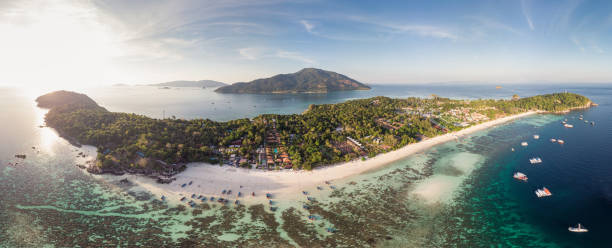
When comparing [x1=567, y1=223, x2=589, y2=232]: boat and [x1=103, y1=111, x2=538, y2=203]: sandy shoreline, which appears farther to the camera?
[x1=103, y1=111, x2=538, y2=203]: sandy shoreline

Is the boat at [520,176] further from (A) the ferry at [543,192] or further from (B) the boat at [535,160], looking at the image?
(B) the boat at [535,160]

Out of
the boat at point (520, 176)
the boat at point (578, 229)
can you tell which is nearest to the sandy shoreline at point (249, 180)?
the boat at point (520, 176)

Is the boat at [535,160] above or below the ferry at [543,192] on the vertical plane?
above

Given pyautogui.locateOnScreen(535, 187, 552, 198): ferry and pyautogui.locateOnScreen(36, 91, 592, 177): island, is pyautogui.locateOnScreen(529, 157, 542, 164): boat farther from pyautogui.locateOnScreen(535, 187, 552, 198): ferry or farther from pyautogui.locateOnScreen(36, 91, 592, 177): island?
pyautogui.locateOnScreen(36, 91, 592, 177): island

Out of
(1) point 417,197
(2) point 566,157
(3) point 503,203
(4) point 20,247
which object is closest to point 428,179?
(1) point 417,197

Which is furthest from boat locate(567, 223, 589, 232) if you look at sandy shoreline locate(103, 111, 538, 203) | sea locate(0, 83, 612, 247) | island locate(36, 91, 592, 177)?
island locate(36, 91, 592, 177)

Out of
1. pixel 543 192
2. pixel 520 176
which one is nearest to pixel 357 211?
pixel 543 192

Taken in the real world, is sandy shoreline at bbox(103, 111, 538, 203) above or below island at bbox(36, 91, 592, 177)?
below

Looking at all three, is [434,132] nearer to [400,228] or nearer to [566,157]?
A: [566,157]
